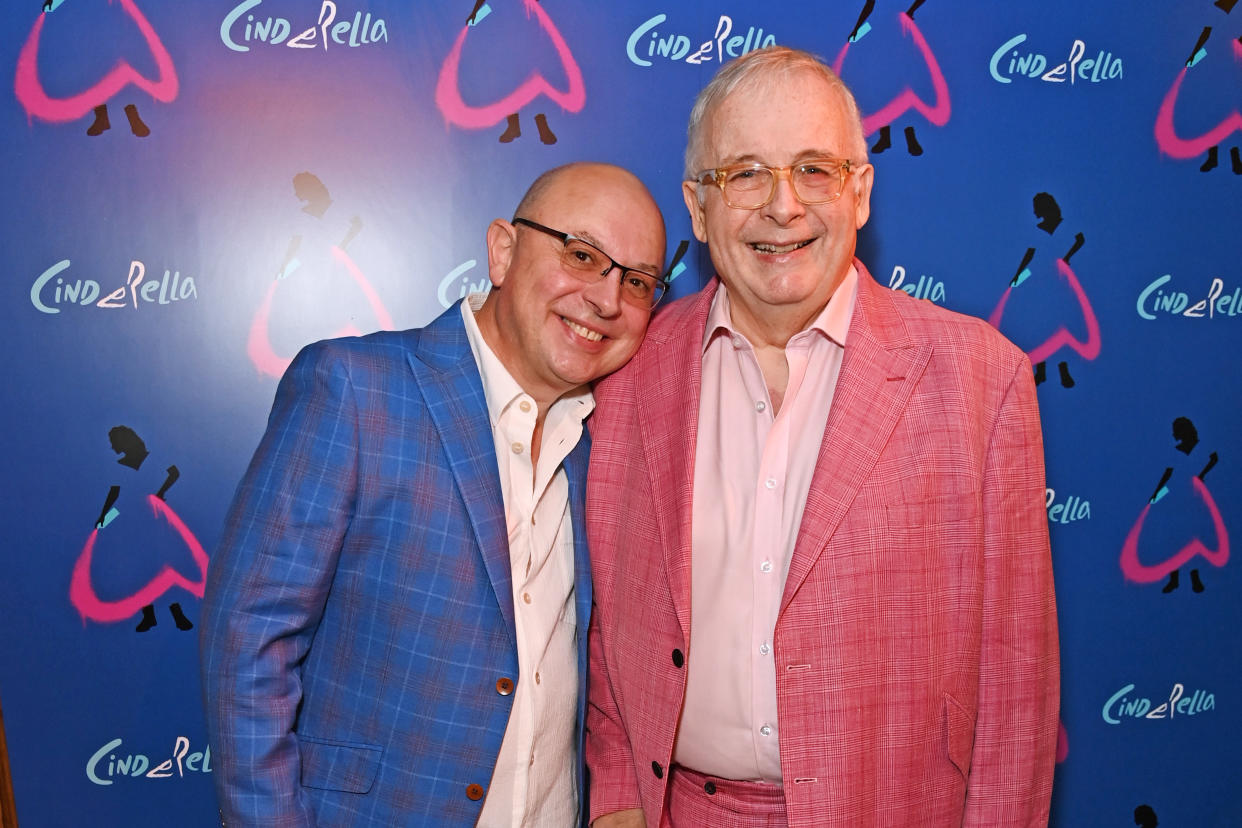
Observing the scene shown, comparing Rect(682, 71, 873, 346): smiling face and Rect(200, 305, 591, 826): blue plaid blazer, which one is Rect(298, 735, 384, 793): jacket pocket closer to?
Rect(200, 305, 591, 826): blue plaid blazer

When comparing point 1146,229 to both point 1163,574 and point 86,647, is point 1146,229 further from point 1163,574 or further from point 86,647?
point 86,647

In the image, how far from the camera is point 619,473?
1880mm

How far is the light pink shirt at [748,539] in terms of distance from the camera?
1659mm

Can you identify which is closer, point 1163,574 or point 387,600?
point 387,600

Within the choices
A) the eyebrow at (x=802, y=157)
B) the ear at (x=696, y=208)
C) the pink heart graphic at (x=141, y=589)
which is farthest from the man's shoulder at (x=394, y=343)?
the pink heart graphic at (x=141, y=589)

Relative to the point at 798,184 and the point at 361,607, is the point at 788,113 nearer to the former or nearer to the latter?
the point at 798,184

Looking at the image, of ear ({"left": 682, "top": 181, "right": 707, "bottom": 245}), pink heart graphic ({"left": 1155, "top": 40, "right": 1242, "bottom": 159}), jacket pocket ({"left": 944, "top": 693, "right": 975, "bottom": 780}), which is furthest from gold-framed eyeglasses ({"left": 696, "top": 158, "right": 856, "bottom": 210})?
pink heart graphic ({"left": 1155, "top": 40, "right": 1242, "bottom": 159})

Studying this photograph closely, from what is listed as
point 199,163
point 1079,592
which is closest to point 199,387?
point 199,163

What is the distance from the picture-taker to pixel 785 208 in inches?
65.2

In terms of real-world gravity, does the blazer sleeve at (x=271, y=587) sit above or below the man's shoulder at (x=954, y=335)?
below

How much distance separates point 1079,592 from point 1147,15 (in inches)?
60.6

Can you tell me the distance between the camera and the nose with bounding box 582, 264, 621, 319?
5.74 ft

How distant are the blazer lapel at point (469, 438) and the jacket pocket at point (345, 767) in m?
0.33

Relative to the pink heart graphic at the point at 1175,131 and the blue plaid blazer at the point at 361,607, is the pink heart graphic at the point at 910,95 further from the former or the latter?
the blue plaid blazer at the point at 361,607
